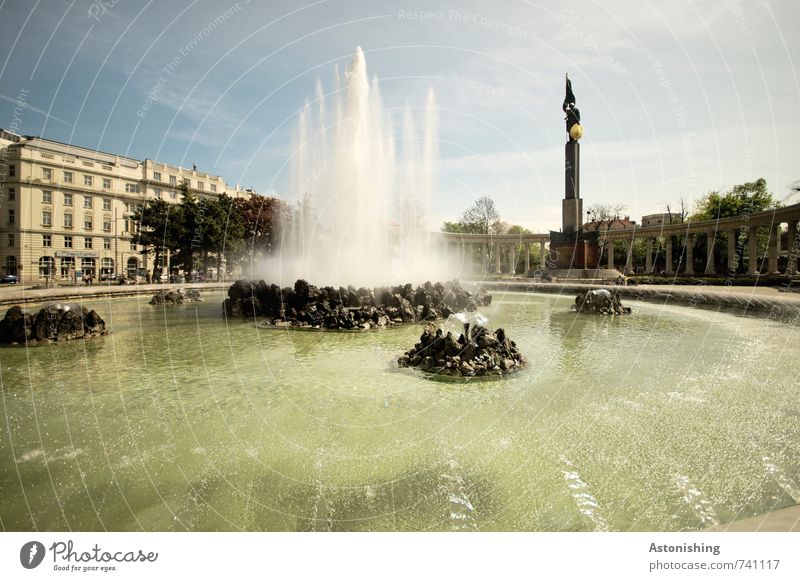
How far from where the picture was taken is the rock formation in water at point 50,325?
17.5 m

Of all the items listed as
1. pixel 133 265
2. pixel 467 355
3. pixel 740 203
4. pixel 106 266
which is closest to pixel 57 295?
pixel 467 355

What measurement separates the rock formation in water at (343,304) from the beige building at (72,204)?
31822 mm

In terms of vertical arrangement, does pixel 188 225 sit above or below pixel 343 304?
above

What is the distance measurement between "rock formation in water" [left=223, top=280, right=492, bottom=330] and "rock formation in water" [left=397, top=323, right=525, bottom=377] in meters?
8.64

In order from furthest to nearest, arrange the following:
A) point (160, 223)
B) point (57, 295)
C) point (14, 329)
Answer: point (160, 223) → point (57, 295) → point (14, 329)

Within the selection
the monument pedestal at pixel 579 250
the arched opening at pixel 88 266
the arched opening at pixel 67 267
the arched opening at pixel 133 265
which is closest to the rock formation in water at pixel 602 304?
the monument pedestal at pixel 579 250

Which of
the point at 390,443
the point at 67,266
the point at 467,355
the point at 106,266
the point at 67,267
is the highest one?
the point at 106,266

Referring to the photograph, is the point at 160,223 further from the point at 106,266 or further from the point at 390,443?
the point at 390,443

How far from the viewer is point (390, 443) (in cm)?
736

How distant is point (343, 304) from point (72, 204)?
70053mm

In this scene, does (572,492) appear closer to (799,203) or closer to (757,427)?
(757,427)

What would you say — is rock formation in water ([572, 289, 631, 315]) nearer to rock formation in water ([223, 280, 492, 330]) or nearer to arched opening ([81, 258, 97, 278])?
rock formation in water ([223, 280, 492, 330])

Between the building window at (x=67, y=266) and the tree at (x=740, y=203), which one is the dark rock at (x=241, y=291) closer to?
the building window at (x=67, y=266)
